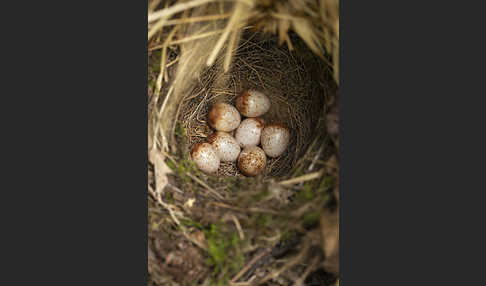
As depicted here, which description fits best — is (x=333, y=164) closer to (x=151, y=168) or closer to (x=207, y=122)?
(x=151, y=168)

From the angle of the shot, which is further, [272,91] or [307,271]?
[272,91]

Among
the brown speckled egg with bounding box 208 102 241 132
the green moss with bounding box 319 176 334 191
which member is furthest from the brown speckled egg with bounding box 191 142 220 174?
the green moss with bounding box 319 176 334 191

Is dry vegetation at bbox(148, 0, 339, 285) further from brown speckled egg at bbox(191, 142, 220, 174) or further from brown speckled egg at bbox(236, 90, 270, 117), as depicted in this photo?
brown speckled egg at bbox(236, 90, 270, 117)

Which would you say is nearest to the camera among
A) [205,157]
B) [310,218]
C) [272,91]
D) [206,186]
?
[310,218]

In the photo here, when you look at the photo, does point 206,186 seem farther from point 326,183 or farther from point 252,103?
point 252,103

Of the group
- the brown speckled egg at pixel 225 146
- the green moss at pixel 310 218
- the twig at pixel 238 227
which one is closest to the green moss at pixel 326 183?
the green moss at pixel 310 218

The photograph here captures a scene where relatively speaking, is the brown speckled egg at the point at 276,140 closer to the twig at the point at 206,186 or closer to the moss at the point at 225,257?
the twig at the point at 206,186

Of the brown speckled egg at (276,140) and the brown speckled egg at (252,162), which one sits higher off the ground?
the brown speckled egg at (276,140)

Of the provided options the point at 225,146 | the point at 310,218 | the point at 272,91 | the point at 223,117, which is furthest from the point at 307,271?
the point at 272,91
